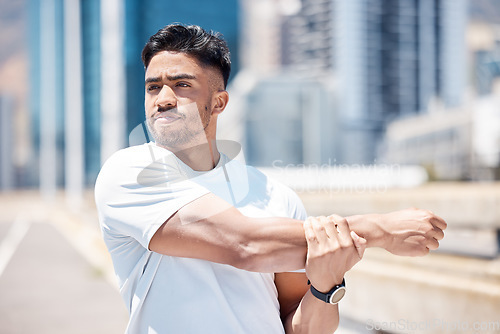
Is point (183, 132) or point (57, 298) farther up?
point (183, 132)

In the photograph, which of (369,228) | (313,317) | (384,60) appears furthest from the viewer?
(384,60)

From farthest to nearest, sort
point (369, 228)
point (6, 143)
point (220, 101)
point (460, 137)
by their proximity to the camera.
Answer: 1. point (6, 143)
2. point (460, 137)
3. point (220, 101)
4. point (369, 228)

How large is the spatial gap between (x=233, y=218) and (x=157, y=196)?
219 millimetres

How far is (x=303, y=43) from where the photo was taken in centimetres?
13712

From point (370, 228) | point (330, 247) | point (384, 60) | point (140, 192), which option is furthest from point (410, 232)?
point (384, 60)

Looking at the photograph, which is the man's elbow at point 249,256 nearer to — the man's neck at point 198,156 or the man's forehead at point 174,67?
the man's neck at point 198,156

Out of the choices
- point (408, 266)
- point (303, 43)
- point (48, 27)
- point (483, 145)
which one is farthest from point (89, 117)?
point (408, 266)

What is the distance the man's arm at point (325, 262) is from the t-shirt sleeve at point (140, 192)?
0.34 metres

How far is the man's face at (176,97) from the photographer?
166 cm

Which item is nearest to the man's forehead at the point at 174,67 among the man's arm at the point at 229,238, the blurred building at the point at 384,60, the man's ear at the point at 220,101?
the man's ear at the point at 220,101

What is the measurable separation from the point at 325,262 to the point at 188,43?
758 millimetres

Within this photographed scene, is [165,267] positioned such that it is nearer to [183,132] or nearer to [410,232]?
[183,132]

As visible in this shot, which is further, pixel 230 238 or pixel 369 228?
pixel 369 228

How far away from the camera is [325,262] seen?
5.12 ft
